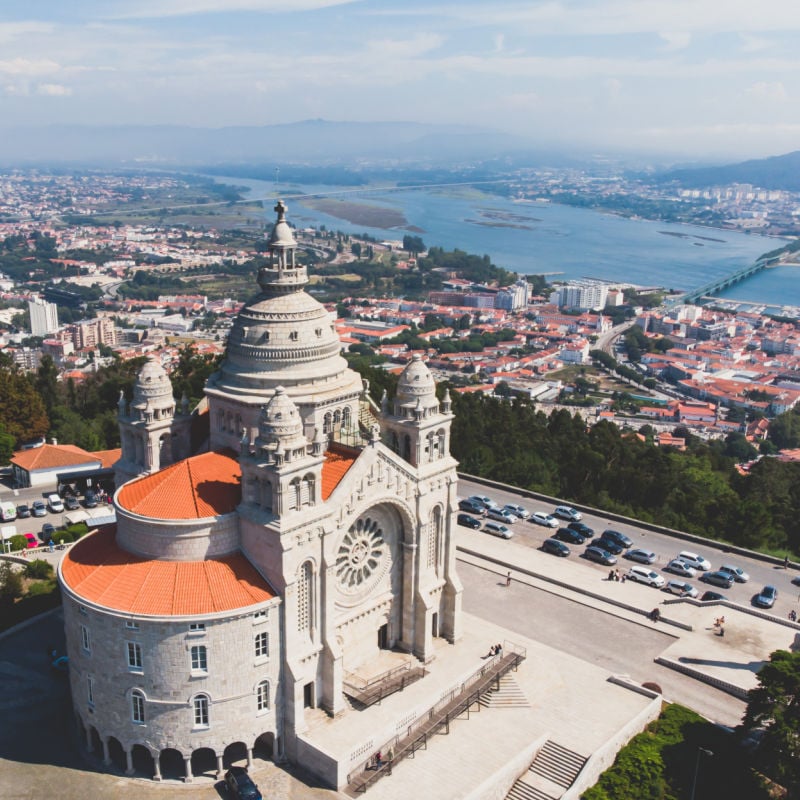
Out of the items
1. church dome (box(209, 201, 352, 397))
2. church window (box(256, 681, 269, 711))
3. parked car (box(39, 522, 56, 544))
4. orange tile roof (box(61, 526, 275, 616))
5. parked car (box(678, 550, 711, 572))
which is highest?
church dome (box(209, 201, 352, 397))

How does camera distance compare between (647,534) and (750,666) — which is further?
(647,534)

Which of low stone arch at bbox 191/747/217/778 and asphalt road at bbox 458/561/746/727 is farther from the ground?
low stone arch at bbox 191/747/217/778

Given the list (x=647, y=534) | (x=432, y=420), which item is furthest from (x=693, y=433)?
(x=432, y=420)

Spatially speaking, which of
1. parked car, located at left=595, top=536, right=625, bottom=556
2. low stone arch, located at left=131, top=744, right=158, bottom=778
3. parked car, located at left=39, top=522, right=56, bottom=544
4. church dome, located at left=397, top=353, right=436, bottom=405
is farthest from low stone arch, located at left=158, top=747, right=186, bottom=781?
parked car, located at left=595, top=536, right=625, bottom=556

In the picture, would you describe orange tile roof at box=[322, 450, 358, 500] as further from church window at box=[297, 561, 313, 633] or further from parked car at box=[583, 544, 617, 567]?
parked car at box=[583, 544, 617, 567]

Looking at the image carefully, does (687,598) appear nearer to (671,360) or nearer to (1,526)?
(1,526)

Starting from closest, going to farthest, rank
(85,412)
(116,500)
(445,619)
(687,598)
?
(116,500) < (445,619) < (687,598) < (85,412)
